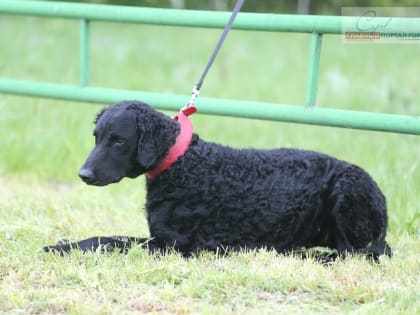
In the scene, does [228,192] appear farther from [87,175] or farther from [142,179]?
[142,179]

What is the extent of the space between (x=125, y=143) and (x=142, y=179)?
224cm

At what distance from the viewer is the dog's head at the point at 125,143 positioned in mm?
4004

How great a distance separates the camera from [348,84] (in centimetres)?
991

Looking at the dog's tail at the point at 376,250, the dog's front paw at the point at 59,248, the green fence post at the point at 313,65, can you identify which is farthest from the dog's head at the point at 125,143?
the dog's tail at the point at 376,250

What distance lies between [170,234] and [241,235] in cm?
42

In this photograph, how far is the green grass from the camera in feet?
11.3

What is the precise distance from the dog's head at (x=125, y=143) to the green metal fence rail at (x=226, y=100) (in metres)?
1.00

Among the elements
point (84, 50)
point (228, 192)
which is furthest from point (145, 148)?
point (84, 50)

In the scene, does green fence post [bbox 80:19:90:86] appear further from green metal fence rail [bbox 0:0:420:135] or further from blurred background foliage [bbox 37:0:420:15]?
blurred background foliage [bbox 37:0:420:15]

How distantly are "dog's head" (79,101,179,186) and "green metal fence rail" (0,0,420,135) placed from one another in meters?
1.00

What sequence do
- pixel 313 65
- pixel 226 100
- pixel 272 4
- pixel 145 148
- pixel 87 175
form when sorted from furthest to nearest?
pixel 272 4 → pixel 226 100 → pixel 313 65 → pixel 145 148 → pixel 87 175

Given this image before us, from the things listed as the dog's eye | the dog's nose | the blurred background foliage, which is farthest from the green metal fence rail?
the blurred background foliage

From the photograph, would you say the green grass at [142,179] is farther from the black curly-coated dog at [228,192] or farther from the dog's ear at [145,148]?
the dog's ear at [145,148]

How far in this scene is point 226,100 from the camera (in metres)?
5.06
